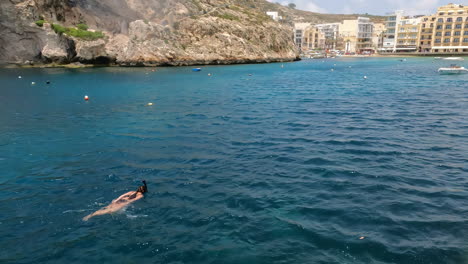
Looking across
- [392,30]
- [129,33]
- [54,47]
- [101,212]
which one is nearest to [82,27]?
[54,47]

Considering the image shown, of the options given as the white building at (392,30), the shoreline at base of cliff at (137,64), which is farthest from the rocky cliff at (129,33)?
the white building at (392,30)

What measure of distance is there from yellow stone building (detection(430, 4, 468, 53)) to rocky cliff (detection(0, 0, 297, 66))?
80.7m

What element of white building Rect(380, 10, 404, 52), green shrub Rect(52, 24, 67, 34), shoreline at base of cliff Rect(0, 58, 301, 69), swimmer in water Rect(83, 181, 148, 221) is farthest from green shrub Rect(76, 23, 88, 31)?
white building Rect(380, 10, 404, 52)

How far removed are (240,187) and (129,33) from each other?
95.5 metres

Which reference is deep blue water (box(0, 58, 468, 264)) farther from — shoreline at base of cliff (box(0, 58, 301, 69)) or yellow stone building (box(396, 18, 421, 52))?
yellow stone building (box(396, 18, 421, 52))

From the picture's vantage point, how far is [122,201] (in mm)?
11828

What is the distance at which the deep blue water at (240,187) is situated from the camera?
29.9 ft

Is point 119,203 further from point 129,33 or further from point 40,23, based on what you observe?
point 129,33

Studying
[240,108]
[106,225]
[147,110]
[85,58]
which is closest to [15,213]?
[106,225]

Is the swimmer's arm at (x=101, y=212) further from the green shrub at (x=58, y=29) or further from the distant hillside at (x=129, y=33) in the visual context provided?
the green shrub at (x=58, y=29)

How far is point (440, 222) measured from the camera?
33.3ft

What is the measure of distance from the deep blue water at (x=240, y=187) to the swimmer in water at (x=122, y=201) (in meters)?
0.32

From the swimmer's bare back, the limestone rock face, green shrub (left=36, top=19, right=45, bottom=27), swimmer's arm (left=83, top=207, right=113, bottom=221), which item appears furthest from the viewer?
the limestone rock face

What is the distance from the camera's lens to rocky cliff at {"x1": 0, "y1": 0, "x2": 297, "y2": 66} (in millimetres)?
85000
